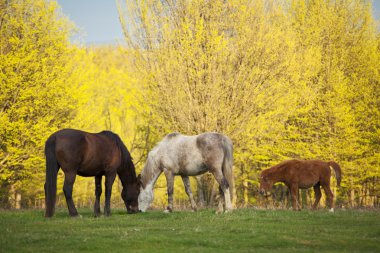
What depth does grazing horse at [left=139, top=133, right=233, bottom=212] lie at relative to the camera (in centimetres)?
1457

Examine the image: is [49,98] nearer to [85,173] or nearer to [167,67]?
[167,67]

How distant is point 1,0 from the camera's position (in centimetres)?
2314

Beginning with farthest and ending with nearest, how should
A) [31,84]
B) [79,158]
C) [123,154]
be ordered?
1. [31,84]
2. [123,154]
3. [79,158]

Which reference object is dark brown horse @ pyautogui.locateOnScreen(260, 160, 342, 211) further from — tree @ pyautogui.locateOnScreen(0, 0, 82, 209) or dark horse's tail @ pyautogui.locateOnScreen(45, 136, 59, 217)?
tree @ pyautogui.locateOnScreen(0, 0, 82, 209)

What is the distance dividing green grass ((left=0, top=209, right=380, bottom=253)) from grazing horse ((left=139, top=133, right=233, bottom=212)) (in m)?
1.69

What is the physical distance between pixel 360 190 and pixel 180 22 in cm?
1478

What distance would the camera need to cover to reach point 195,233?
1030 cm

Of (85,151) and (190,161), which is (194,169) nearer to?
(190,161)

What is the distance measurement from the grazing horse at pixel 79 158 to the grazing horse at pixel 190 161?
3.71 ft

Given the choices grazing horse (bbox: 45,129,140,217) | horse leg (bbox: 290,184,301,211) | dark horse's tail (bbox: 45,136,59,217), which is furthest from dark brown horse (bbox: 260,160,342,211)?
dark horse's tail (bbox: 45,136,59,217)

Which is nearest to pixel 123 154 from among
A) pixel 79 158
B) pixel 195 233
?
pixel 79 158

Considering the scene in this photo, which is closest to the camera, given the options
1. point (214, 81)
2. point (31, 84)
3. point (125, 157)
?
point (125, 157)

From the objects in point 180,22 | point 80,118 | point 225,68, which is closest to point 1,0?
point 80,118

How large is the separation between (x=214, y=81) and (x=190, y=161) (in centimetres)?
656
